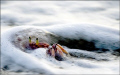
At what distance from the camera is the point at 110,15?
6.45 m

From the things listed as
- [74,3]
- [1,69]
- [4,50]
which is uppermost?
[74,3]

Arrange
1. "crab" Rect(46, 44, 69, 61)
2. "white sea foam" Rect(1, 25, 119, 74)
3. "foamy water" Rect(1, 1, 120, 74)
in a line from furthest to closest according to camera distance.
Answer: "crab" Rect(46, 44, 69, 61) → "foamy water" Rect(1, 1, 120, 74) → "white sea foam" Rect(1, 25, 119, 74)

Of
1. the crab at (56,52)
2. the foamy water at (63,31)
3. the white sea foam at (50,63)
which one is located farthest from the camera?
the crab at (56,52)

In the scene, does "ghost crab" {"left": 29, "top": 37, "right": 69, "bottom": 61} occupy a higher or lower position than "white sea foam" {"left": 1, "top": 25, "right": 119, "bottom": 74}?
higher

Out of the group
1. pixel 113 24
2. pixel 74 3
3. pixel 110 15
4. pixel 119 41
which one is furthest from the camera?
pixel 74 3

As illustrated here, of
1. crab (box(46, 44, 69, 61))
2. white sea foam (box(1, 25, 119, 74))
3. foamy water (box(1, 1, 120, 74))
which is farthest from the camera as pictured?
crab (box(46, 44, 69, 61))

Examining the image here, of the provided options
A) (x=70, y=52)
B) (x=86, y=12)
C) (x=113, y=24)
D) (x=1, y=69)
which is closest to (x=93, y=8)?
(x=86, y=12)

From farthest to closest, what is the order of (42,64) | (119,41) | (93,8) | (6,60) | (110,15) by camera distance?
(93,8)
(110,15)
(119,41)
(6,60)
(42,64)

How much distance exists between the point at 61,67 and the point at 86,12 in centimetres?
402

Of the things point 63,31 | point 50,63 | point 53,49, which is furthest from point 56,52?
point 63,31

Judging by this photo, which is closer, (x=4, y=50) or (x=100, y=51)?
(x=4, y=50)

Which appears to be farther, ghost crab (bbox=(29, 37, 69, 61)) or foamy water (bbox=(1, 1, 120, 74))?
ghost crab (bbox=(29, 37, 69, 61))

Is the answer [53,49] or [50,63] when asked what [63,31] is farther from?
[50,63]

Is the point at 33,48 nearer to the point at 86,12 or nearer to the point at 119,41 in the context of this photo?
the point at 119,41
